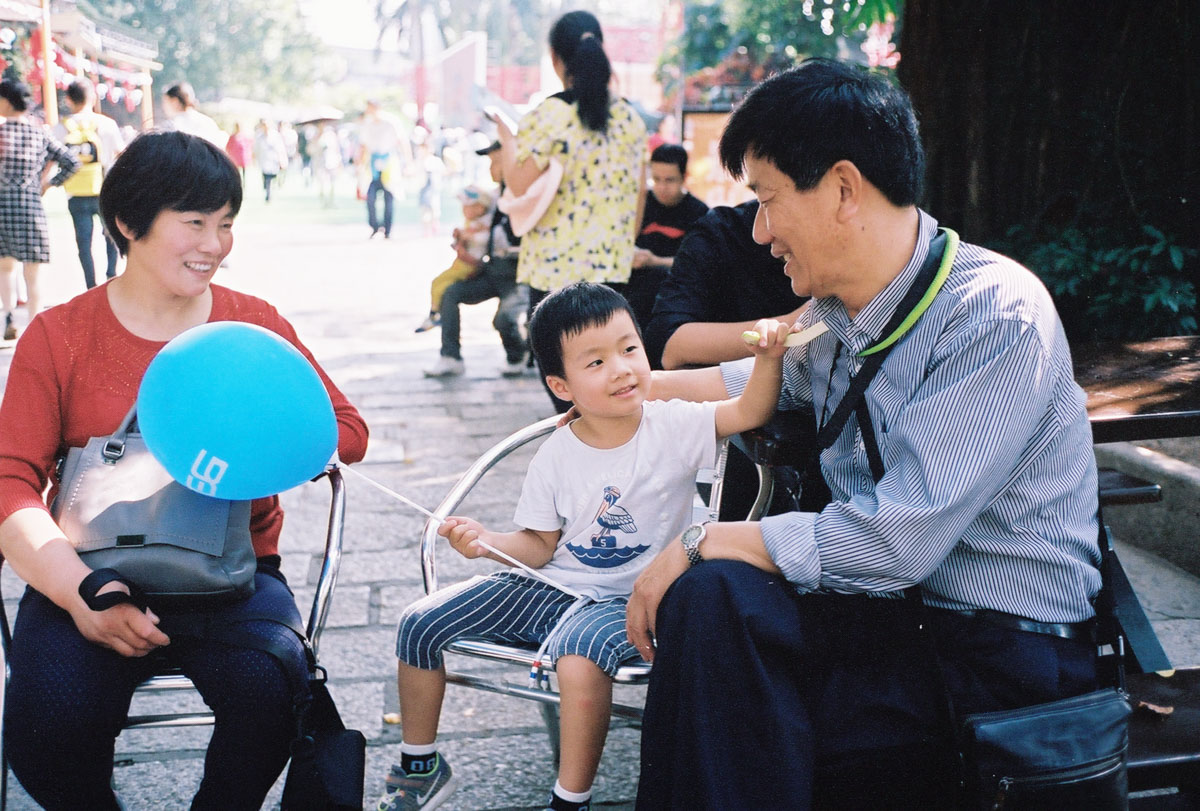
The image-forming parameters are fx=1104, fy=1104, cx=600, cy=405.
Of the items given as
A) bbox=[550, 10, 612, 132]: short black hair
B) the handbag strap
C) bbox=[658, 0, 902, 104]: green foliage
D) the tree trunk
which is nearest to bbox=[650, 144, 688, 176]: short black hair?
bbox=[550, 10, 612, 132]: short black hair

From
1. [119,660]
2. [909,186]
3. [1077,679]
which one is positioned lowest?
[119,660]

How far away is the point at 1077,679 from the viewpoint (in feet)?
5.82

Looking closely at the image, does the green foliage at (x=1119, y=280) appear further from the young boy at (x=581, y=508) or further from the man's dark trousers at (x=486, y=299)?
the man's dark trousers at (x=486, y=299)

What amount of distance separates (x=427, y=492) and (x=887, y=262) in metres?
3.28

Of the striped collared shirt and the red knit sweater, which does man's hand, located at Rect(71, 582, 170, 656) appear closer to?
the red knit sweater

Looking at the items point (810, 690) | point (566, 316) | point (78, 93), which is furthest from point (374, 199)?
point (810, 690)

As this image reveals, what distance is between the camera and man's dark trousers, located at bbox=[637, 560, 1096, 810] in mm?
1614

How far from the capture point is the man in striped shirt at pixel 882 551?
1.65 meters

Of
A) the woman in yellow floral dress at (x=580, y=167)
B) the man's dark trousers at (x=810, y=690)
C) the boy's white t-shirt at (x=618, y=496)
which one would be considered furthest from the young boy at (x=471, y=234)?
the man's dark trousers at (x=810, y=690)

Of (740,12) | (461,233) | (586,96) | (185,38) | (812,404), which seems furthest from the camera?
(185,38)

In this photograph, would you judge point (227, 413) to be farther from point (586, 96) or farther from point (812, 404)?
point (586, 96)

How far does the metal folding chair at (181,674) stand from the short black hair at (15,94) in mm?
6944

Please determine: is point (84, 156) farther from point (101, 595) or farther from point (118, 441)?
point (101, 595)

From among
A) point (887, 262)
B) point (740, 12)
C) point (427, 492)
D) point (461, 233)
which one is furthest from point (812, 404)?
Result: point (740, 12)
